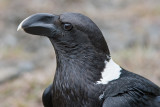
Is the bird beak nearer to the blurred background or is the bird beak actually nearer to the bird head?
the bird head

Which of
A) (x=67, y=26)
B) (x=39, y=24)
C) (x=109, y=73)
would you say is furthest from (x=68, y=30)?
(x=109, y=73)

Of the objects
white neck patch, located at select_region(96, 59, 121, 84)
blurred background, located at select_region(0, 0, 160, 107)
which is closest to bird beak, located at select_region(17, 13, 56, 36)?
white neck patch, located at select_region(96, 59, 121, 84)

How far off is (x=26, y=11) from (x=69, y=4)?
4.60ft

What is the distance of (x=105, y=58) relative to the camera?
149 inches

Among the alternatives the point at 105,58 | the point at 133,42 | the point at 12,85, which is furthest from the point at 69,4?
the point at 105,58

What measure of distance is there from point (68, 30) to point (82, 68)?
1.12 feet

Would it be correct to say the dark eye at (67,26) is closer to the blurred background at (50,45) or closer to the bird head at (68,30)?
the bird head at (68,30)

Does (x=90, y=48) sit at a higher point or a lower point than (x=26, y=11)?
lower

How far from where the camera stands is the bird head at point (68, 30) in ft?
12.0

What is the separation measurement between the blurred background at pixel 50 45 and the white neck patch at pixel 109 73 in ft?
7.60

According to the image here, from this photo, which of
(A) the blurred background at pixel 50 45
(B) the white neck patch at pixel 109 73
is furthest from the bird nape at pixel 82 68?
(A) the blurred background at pixel 50 45

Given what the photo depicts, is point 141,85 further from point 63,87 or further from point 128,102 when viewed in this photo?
point 63,87

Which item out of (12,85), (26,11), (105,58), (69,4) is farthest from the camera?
(69,4)

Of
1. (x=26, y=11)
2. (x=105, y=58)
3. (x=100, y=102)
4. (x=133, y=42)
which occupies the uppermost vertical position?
(x=26, y=11)
